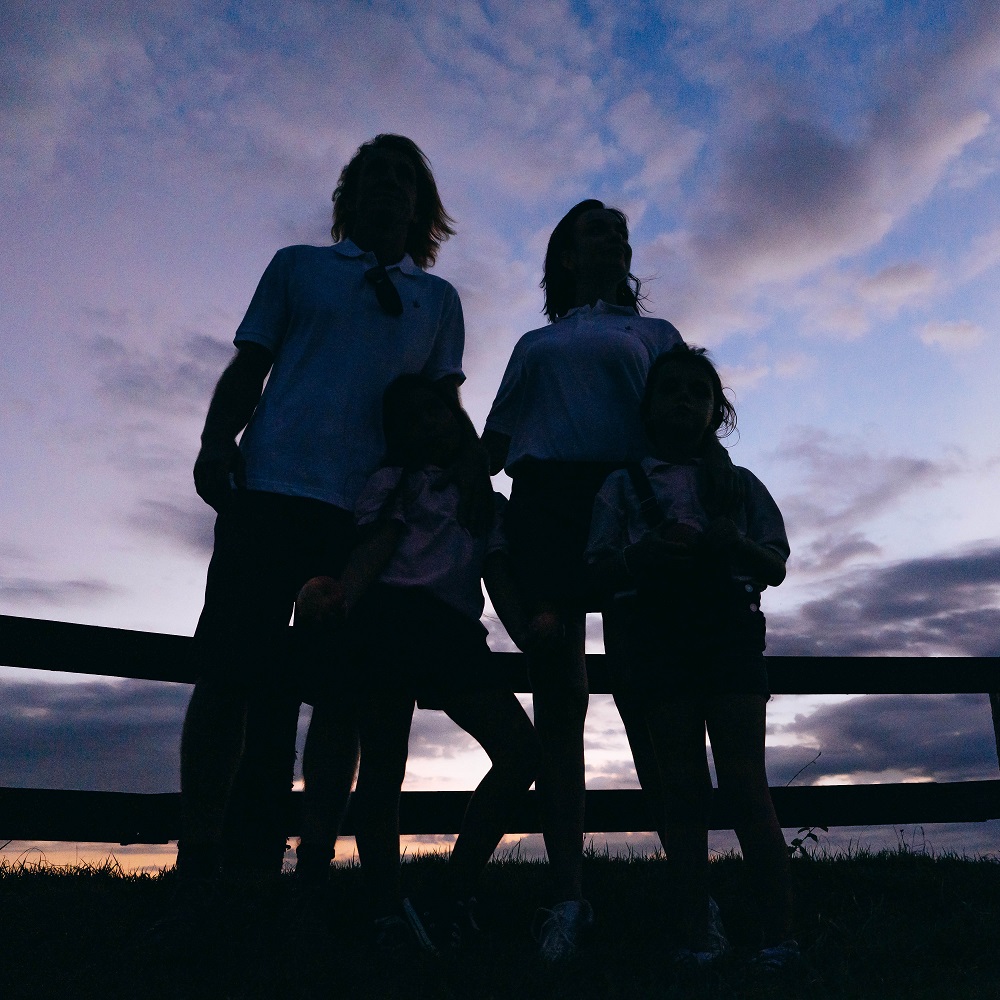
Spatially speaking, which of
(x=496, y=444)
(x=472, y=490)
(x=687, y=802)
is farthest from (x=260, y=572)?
(x=687, y=802)

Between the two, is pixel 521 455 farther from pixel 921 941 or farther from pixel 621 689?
pixel 921 941

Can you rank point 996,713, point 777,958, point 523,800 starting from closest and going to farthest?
point 777,958 → point 523,800 → point 996,713

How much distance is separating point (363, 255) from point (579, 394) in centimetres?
100

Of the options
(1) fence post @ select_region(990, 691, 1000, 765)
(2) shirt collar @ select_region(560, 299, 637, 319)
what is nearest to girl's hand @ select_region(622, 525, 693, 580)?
(2) shirt collar @ select_region(560, 299, 637, 319)

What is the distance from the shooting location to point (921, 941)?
3.11 metres

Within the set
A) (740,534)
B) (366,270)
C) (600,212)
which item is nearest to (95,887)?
(366,270)

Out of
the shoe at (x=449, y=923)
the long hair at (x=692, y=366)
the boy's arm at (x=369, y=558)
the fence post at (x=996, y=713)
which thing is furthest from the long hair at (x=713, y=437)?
the fence post at (x=996, y=713)

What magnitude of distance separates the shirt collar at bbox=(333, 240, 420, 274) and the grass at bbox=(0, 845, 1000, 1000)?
2332mm

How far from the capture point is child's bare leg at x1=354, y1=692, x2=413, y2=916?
2.95 metres

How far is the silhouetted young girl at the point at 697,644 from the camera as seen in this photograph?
2.66 metres

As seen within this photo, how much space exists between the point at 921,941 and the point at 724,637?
140cm

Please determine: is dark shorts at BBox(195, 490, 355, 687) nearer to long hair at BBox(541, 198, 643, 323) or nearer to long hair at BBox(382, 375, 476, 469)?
long hair at BBox(382, 375, 476, 469)

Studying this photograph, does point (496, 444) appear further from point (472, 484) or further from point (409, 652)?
point (409, 652)

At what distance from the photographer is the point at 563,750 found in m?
3.11
